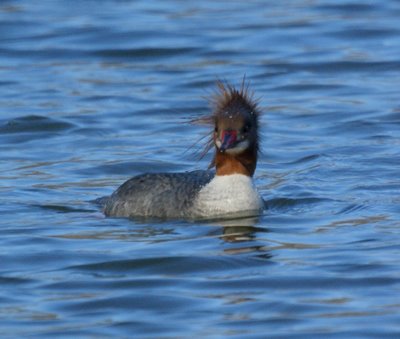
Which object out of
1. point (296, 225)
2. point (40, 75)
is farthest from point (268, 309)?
point (40, 75)

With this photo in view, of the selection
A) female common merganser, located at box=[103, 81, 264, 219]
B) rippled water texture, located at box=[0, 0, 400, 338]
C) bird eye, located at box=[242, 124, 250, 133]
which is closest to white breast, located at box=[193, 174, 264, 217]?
female common merganser, located at box=[103, 81, 264, 219]

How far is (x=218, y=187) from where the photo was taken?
13.9 meters

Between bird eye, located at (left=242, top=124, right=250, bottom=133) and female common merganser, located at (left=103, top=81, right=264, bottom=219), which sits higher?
bird eye, located at (left=242, top=124, right=250, bottom=133)

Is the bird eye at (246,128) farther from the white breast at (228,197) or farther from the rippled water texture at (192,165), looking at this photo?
the rippled water texture at (192,165)

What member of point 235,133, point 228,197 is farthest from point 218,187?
point 235,133

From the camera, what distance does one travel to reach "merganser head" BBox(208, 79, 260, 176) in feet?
44.4

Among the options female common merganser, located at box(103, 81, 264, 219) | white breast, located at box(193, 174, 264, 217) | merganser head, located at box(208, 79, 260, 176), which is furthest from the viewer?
white breast, located at box(193, 174, 264, 217)

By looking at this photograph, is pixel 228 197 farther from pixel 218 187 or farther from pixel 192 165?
pixel 192 165

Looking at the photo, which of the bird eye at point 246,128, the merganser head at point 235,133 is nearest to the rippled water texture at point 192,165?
the merganser head at point 235,133

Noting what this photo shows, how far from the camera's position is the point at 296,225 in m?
13.9

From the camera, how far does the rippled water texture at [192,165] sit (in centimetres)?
1114

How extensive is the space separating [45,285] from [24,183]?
4163 millimetres

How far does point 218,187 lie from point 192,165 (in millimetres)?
2980

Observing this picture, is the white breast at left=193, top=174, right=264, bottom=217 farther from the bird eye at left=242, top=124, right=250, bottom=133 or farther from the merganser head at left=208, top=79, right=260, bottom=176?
the bird eye at left=242, top=124, right=250, bottom=133
